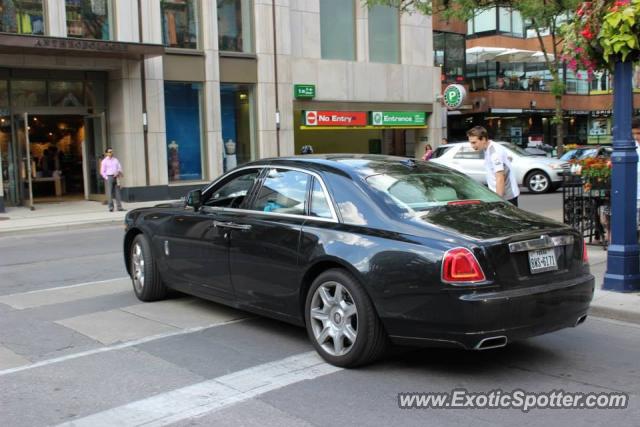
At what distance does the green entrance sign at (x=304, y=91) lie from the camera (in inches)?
1005

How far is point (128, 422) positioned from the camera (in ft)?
14.0

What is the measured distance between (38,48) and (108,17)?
3.49 meters

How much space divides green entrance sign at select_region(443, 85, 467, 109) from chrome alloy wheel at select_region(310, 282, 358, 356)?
25.2m

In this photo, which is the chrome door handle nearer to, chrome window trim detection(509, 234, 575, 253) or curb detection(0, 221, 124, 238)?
chrome window trim detection(509, 234, 575, 253)

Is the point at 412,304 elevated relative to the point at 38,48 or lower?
lower

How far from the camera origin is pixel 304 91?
1011 inches

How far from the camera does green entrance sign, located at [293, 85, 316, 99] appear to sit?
25.5 metres

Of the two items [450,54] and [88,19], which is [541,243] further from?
[450,54]

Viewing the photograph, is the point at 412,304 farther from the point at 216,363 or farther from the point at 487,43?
the point at 487,43

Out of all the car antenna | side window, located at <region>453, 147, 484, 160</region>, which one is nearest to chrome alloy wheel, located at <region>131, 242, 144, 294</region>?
the car antenna

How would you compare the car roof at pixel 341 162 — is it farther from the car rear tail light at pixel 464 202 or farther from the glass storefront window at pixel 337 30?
the glass storefront window at pixel 337 30

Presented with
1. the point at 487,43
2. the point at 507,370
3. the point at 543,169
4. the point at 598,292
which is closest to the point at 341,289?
the point at 507,370

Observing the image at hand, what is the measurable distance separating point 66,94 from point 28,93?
1187 millimetres

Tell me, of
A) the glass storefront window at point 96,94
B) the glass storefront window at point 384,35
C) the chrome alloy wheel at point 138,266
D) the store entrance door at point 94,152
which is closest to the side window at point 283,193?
the chrome alloy wheel at point 138,266
